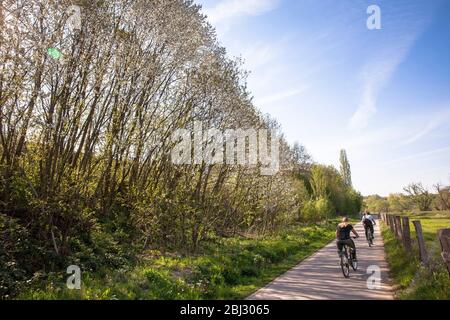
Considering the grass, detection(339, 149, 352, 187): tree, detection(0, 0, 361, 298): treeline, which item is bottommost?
the grass

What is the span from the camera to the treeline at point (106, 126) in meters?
10.5

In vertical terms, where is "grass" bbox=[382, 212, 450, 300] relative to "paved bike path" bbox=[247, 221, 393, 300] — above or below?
above

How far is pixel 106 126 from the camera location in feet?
50.4

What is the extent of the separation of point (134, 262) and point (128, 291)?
390cm

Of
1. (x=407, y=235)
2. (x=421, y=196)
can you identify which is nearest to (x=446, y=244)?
(x=407, y=235)

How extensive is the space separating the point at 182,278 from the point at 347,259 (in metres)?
5.01

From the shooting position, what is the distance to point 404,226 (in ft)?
45.3

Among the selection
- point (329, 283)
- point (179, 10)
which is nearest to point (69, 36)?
point (179, 10)

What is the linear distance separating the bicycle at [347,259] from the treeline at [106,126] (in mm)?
5942

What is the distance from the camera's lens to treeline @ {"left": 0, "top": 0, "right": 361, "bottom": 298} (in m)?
10.5

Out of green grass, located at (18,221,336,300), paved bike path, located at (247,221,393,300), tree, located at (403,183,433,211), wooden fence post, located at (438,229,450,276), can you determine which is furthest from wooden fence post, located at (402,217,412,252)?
tree, located at (403,183,433,211)

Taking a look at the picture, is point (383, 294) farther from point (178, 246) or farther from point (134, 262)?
point (178, 246)

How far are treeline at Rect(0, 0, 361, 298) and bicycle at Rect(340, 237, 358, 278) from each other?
5942 mm

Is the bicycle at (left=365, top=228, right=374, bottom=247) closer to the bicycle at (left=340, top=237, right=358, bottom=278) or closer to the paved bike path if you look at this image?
the paved bike path
